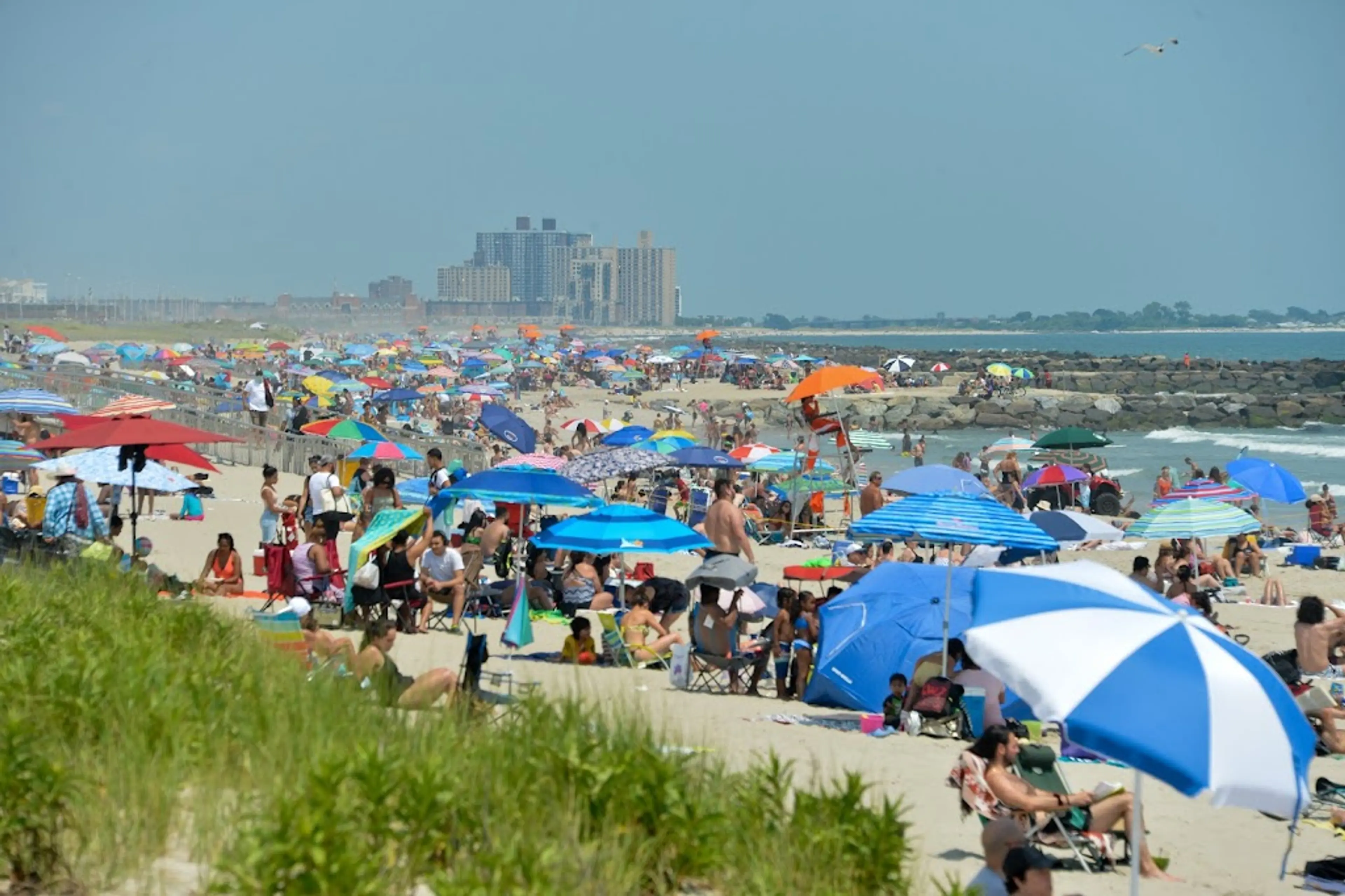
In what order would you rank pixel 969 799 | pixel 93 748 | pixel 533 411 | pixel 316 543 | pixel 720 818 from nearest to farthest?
pixel 720 818
pixel 93 748
pixel 969 799
pixel 316 543
pixel 533 411

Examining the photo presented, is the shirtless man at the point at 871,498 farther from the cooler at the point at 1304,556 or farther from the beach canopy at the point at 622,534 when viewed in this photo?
the beach canopy at the point at 622,534

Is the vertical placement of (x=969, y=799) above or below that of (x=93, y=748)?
below

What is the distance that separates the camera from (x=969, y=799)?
6844 millimetres

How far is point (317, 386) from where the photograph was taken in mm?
36812

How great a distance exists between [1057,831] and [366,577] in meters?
6.31

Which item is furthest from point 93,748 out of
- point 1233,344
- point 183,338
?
point 1233,344

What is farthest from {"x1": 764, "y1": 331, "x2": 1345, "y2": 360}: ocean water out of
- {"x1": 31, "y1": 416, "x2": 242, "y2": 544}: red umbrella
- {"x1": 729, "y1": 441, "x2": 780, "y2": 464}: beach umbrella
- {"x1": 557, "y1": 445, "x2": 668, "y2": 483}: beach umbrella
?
{"x1": 31, "y1": 416, "x2": 242, "y2": 544}: red umbrella

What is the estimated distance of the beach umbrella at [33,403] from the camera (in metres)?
17.4

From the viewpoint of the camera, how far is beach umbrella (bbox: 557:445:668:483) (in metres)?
16.6

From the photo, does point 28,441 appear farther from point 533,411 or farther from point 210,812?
point 533,411

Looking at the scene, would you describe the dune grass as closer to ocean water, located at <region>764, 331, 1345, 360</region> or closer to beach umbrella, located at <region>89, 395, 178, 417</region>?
beach umbrella, located at <region>89, 395, 178, 417</region>

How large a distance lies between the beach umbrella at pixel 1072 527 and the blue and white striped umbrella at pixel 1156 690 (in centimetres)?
927

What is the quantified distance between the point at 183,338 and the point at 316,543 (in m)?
104

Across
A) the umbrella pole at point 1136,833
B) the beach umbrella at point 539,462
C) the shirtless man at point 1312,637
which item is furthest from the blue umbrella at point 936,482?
the umbrella pole at point 1136,833
